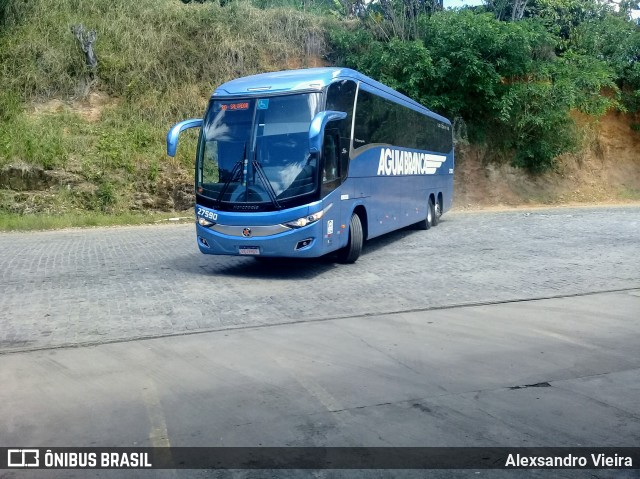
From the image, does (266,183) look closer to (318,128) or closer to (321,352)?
(318,128)

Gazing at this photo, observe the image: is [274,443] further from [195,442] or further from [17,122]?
[17,122]

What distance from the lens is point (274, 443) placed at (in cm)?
514

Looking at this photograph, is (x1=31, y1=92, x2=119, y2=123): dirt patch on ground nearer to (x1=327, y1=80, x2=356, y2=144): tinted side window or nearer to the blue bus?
the blue bus

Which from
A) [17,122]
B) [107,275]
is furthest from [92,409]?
[17,122]

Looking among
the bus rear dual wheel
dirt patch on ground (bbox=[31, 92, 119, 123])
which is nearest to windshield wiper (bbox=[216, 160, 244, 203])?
the bus rear dual wheel

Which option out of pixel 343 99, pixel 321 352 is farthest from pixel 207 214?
pixel 321 352

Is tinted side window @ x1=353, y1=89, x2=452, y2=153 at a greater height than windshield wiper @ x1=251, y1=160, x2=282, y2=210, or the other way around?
tinted side window @ x1=353, y1=89, x2=452, y2=153

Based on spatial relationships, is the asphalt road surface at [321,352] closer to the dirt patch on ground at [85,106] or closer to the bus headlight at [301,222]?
the bus headlight at [301,222]

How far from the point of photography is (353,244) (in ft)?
43.7

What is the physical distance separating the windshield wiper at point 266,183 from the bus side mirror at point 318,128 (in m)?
0.87

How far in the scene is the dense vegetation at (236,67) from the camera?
79.3 ft

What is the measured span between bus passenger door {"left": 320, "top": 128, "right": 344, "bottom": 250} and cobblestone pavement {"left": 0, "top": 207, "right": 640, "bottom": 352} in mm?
725

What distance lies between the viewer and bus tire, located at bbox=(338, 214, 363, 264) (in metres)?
13.3

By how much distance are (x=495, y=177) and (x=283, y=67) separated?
34.7 ft
